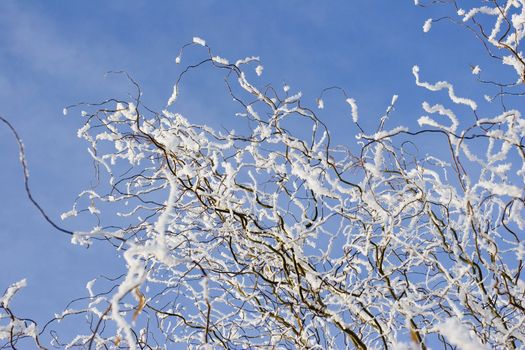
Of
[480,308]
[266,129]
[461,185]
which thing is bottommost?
[480,308]

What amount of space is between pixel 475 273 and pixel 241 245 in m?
1.27

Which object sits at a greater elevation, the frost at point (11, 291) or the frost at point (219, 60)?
the frost at point (219, 60)

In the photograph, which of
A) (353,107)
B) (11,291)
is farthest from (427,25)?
(11,291)

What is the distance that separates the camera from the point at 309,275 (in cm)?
322

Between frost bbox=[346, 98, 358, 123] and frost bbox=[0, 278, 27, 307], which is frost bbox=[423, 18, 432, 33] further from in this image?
frost bbox=[0, 278, 27, 307]

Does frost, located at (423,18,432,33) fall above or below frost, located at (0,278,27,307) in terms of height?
above

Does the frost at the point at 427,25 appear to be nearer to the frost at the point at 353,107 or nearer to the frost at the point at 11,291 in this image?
the frost at the point at 353,107

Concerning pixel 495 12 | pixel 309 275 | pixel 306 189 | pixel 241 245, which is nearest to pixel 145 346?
pixel 241 245

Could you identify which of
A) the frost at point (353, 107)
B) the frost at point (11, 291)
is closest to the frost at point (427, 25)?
the frost at point (353, 107)

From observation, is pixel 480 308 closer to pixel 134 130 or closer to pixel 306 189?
pixel 306 189

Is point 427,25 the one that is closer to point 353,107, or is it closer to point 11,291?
point 353,107

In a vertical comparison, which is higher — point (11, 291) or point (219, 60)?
point (219, 60)

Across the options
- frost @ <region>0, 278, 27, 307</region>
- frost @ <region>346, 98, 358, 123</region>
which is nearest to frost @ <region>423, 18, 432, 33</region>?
frost @ <region>346, 98, 358, 123</region>

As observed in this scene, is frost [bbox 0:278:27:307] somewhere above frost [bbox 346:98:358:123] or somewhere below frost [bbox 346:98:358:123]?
below
